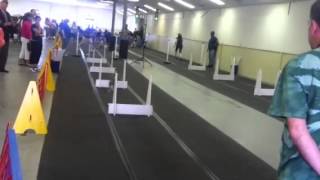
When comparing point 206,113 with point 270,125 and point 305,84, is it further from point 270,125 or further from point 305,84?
point 305,84

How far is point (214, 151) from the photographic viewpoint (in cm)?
550

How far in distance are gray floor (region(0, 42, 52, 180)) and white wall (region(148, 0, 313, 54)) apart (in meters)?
8.10

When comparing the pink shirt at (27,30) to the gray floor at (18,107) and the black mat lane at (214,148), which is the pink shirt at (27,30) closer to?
the gray floor at (18,107)

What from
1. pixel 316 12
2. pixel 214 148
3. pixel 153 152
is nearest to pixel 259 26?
pixel 214 148

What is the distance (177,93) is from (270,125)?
11.5 feet

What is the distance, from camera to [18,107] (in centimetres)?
691

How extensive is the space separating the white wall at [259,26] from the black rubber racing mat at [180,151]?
7.34m

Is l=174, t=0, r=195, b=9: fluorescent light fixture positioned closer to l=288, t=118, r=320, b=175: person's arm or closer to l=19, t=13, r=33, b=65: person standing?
l=19, t=13, r=33, b=65: person standing

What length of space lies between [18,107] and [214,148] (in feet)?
10.6

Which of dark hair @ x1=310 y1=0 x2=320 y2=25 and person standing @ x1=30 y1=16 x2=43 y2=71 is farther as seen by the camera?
person standing @ x1=30 y1=16 x2=43 y2=71

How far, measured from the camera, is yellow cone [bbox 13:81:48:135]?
552 centimetres

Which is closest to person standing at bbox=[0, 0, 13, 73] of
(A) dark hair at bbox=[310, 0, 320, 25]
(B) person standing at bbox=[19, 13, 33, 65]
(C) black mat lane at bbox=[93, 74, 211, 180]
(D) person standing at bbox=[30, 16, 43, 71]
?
(B) person standing at bbox=[19, 13, 33, 65]

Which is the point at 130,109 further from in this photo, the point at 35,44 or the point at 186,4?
the point at 186,4

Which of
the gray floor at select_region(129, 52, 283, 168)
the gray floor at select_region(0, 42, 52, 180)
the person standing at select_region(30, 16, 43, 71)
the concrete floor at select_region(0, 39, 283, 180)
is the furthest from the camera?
the person standing at select_region(30, 16, 43, 71)
